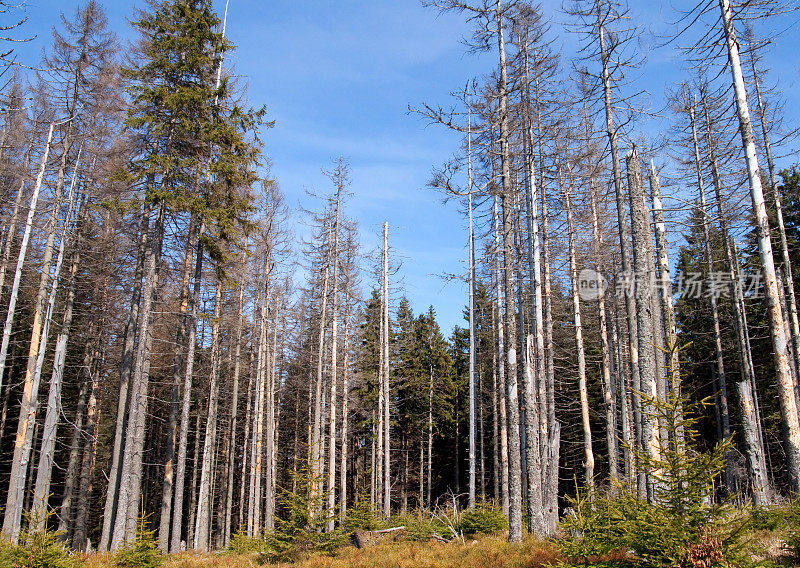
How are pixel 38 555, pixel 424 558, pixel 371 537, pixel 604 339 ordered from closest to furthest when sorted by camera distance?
1. pixel 38 555
2. pixel 424 558
3. pixel 371 537
4. pixel 604 339

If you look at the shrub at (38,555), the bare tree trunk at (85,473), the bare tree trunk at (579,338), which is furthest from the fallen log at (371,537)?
the bare tree trunk at (85,473)

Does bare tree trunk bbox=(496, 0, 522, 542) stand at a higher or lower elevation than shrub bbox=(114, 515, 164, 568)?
higher

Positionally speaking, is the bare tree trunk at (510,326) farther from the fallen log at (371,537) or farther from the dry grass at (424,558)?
the fallen log at (371,537)

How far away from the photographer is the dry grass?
789 centimetres

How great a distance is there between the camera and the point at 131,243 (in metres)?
17.7

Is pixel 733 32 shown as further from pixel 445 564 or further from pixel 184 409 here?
pixel 184 409

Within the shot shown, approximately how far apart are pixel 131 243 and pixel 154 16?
798cm

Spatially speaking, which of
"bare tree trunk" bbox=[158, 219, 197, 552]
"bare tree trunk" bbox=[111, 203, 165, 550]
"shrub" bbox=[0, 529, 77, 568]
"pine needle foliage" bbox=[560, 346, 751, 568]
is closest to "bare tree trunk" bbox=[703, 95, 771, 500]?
"pine needle foliage" bbox=[560, 346, 751, 568]

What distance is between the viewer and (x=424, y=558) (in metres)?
9.38

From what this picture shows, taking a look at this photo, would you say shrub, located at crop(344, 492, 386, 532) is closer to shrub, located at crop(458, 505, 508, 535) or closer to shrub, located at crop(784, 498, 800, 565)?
shrub, located at crop(458, 505, 508, 535)

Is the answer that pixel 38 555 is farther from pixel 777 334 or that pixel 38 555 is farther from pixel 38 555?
pixel 777 334

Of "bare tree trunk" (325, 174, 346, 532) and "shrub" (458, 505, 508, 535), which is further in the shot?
"bare tree trunk" (325, 174, 346, 532)

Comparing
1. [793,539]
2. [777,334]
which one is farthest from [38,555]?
[777,334]

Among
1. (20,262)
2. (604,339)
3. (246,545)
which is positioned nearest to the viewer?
(20,262)
